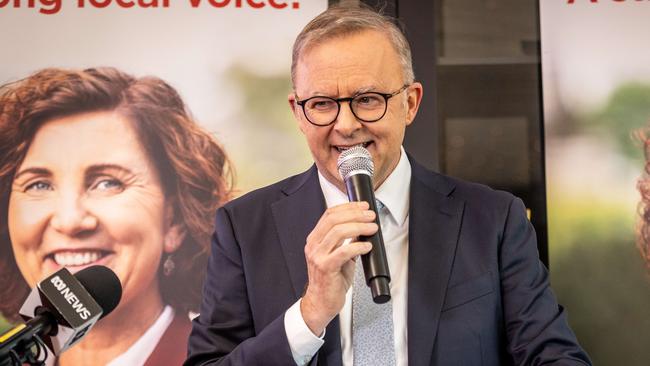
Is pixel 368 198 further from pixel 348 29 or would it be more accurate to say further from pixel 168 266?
pixel 168 266

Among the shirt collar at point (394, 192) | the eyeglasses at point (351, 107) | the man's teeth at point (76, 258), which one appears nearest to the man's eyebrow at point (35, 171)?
the man's teeth at point (76, 258)

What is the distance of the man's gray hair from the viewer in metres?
2.00

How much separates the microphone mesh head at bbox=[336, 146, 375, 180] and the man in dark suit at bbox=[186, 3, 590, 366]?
10 centimetres

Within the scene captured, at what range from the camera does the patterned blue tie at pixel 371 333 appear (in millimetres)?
1955

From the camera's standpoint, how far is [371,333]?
1.97 meters

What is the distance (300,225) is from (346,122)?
35 cm

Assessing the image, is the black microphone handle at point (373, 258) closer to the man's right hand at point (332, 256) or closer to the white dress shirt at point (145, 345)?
the man's right hand at point (332, 256)

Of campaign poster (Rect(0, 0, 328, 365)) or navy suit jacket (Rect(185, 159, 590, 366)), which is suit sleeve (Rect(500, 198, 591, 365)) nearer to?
navy suit jacket (Rect(185, 159, 590, 366))

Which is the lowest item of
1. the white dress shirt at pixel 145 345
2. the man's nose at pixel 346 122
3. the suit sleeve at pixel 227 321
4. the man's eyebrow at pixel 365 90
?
the white dress shirt at pixel 145 345

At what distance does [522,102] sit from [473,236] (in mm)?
1402

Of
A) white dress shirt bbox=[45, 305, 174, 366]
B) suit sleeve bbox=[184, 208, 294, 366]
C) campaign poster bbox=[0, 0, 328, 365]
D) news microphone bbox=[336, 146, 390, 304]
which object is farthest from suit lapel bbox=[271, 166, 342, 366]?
white dress shirt bbox=[45, 305, 174, 366]

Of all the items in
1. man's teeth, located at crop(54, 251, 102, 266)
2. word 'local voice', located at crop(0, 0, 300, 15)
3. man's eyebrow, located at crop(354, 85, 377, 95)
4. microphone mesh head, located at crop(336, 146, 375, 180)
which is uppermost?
word 'local voice', located at crop(0, 0, 300, 15)

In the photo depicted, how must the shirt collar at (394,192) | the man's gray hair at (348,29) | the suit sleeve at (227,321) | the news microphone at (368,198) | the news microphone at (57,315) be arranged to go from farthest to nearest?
1. the shirt collar at (394,192)
2. the man's gray hair at (348,29)
3. the suit sleeve at (227,321)
4. the news microphone at (368,198)
5. the news microphone at (57,315)

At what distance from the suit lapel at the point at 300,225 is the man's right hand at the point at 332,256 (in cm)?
16
